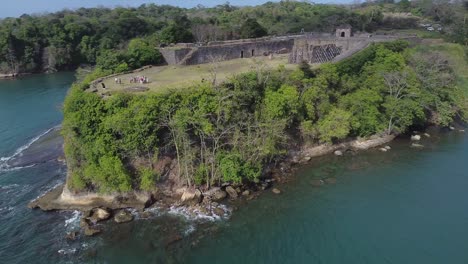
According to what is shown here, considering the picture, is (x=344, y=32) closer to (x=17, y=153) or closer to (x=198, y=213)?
(x=198, y=213)

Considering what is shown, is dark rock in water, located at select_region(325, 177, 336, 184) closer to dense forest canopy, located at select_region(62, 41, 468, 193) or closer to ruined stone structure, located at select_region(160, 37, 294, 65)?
dense forest canopy, located at select_region(62, 41, 468, 193)

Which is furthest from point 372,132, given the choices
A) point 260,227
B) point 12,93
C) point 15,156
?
point 12,93

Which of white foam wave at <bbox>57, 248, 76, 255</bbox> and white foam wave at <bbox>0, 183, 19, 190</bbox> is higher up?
white foam wave at <bbox>0, 183, 19, 190</bbox>

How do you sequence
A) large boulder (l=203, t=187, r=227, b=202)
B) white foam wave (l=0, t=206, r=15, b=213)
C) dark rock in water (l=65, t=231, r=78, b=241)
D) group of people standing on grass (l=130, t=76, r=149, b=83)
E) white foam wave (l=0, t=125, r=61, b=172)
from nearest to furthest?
dark rock in water (l=65, t=231, r=78, b=241)
white foam wave (l=0, t=206, r=15, b=213)
large boulder (l=203, t=187, r=227, b=202)
white foam wave (l=0, t=125, r=61, b=172)
group of people standing on grass (l=130, t=76, r=149, b=83)

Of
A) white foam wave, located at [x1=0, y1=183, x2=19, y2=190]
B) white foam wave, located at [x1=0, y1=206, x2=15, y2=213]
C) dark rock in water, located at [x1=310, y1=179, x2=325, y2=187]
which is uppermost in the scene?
white foam wave, located at [x1=0, y1=183, x2=19, y2=190]

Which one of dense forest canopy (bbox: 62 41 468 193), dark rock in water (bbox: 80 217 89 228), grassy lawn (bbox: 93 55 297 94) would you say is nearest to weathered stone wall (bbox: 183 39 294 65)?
grassy lawn (bbox: 93 55 297 94)

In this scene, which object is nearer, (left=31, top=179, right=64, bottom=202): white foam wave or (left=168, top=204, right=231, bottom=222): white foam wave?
(left=168, top=204, right=231, bottom=222): white foam wave

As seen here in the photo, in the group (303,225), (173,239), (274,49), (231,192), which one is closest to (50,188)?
(173,239)
